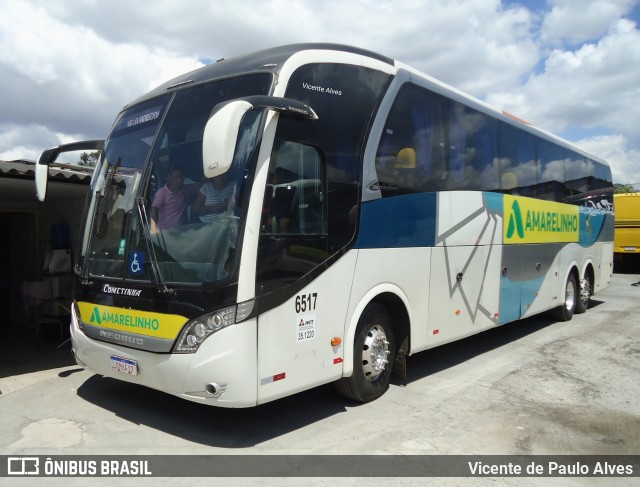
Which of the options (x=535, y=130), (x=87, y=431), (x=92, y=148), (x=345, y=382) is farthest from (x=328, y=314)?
(x=535, y=130)

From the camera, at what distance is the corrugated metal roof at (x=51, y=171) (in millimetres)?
7047

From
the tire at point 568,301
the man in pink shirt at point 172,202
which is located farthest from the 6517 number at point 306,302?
the tire at point 568,301

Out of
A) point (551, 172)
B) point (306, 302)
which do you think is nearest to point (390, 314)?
point (306, 302)

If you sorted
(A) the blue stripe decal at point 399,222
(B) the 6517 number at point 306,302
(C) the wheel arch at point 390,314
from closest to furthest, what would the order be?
(B) the 6517 number at point 306,302 < (C) the wheel arch at point 390,314 < (A) the blue stripe decal at point 399,222

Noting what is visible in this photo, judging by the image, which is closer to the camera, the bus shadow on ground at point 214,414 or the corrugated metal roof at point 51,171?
the bus shadow on ground at point 214,414

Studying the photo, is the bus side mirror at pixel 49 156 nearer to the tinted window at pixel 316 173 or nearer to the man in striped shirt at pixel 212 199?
the man in striped shirt at pixel 212 199

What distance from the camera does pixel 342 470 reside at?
4172 mm

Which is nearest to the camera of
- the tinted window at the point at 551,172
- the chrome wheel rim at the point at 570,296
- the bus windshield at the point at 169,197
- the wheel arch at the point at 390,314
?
the bus windshield at the point at 169,197

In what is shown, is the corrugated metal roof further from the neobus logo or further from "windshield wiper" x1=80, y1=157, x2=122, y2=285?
the neobus logo

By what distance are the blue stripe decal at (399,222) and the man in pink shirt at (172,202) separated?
1.72 metres

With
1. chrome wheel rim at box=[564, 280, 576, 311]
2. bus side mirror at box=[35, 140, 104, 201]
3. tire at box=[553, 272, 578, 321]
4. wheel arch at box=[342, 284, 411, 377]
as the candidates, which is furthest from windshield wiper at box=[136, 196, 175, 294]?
chrome wheel rim at box=[564, 280, 576, 311]

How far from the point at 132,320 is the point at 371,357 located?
2472mm

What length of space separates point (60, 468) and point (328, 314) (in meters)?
2.54

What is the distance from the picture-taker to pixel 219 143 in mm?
3723
